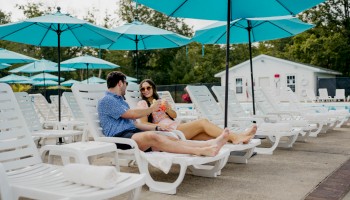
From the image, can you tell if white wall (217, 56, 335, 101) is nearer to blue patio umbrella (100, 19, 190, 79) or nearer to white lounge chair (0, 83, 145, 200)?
blue patio umbrella (100, 19, 190, 79)

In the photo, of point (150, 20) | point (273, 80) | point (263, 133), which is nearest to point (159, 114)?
point (263, 133)

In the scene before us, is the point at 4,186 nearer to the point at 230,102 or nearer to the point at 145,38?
the point at 230,102

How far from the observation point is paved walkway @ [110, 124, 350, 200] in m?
4.00

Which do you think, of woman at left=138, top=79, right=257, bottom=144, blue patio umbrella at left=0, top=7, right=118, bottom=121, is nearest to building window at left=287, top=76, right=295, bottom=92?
blue patio umbrella at left=0, top=7, right=118, bottom=121

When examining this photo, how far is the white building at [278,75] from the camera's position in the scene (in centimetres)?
2795

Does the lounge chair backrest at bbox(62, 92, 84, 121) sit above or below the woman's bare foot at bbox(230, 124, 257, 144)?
above

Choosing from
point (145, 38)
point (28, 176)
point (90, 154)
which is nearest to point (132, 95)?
point (90, 154)

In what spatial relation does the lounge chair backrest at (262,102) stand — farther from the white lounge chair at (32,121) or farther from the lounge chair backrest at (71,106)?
the white lounge chair at (32,121)

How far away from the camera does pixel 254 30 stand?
8.92m

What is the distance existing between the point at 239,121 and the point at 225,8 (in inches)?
76.0

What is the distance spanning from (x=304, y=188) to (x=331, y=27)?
40479mm

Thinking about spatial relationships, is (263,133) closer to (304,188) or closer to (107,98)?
(304,188)

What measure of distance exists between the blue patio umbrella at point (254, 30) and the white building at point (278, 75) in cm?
1844

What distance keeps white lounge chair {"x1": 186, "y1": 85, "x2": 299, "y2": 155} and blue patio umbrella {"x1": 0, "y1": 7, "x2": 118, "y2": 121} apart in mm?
2477
